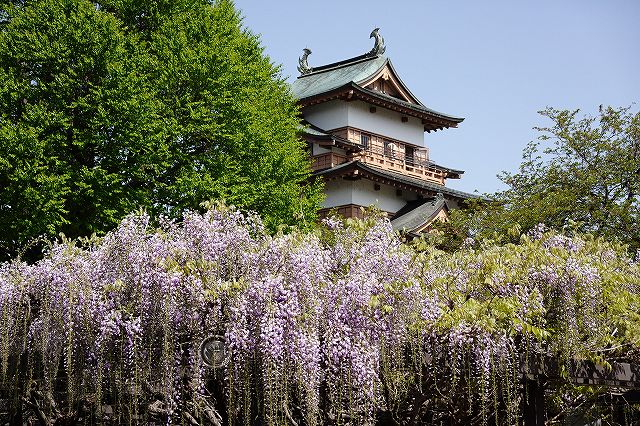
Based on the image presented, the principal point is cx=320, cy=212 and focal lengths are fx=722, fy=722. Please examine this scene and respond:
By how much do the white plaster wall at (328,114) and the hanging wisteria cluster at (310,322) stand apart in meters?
25.4

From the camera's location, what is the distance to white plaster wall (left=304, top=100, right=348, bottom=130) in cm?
3491

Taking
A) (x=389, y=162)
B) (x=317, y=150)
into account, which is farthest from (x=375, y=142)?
(x=317, y=150)

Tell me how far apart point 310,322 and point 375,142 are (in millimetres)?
28015

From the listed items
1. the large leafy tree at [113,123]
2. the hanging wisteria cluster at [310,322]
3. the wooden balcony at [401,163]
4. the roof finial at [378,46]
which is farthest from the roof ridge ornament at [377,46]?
the hanging wisteria cluster at [310,322]

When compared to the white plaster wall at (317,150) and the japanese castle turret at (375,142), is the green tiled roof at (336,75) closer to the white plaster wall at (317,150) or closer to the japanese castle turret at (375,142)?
the japanese castle turret at (375,142)

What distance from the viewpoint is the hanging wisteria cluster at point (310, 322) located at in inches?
319

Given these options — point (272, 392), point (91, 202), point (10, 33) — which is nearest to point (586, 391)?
point (272, 392)

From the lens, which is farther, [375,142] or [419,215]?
[375,142]

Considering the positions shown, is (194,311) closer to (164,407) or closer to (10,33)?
(164,407)

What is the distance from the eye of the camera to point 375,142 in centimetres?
3562

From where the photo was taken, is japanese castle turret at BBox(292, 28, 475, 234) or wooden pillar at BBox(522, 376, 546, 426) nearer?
wooden pillar at BBox(522, 376, 546, 426)

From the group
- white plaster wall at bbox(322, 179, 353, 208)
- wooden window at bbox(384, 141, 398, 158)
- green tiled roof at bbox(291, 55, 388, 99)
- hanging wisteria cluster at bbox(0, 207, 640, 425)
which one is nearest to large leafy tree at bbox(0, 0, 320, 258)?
hanging wisteria cluster at bbox(0, 207, 640, 425)

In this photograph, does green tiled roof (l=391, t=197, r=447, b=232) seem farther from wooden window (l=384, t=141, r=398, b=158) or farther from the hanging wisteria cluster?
the hanging wisteria cluster

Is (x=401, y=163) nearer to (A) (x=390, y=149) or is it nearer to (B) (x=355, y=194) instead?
(A) (x=390, y=149)
